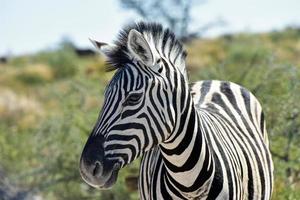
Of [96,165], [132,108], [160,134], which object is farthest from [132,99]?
[96,165]

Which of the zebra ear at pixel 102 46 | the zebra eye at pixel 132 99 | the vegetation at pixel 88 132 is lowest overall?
the vegetation at pixel 88 132

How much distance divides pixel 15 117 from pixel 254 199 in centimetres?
2153

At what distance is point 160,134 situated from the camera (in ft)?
17.3

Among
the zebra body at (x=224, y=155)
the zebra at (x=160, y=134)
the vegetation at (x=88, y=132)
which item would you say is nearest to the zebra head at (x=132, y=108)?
the zebra at (x=160, y=134)

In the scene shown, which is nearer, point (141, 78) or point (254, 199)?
point (141, 78)

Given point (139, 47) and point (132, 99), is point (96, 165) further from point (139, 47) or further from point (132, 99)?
point (139, 47)

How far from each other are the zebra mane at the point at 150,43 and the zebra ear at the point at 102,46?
26mm

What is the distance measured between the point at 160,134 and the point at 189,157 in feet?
1.20

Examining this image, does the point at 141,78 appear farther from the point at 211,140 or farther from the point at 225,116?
the point at 225,116

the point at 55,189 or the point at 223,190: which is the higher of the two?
the point at 223,190

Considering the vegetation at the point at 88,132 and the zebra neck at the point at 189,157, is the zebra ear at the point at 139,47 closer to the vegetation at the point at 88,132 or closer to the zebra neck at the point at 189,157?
the zebra neck at the point at 189,157

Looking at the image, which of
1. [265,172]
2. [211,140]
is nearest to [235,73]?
[265,172]

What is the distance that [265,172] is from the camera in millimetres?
6746

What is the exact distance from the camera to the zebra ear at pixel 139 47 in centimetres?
522
